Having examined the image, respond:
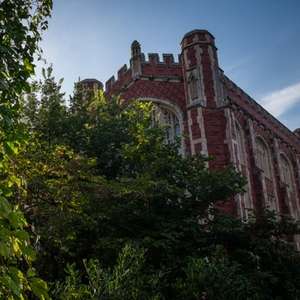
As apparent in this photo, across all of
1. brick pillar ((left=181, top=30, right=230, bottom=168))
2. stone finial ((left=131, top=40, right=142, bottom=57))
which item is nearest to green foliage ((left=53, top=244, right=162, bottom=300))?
brick pillar ((left=181, top=30, right=230, bottom=168))

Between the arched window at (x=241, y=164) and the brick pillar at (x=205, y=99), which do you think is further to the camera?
the brick pillar at (x=205, y=99)

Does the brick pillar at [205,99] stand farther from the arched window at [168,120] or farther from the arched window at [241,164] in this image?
the arched window at [168,120]

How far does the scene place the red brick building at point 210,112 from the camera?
20.3 m

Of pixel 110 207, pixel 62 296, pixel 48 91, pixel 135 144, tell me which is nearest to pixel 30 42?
pixel 62 296

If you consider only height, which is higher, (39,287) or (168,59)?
(168,59)

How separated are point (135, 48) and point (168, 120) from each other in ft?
15.9

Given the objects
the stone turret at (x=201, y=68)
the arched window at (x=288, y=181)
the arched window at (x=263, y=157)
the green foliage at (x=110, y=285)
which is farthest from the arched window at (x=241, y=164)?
the green foliage at (x=110, y=285)

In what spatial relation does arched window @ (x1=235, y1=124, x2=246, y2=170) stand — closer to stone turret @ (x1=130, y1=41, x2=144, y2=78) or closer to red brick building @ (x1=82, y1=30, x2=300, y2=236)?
red brick building @ (x1=82, y1=30, x2=300, y2=236)

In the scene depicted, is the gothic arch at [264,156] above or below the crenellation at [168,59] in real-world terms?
below

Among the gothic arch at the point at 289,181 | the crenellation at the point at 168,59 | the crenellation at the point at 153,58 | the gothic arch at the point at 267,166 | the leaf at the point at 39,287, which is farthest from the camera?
the gothic arch at the point at 289,181

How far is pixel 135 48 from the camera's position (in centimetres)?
2467

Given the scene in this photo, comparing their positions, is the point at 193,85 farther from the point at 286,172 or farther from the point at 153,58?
the point at 286,172

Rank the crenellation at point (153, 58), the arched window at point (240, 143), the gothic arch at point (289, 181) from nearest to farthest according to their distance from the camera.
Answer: the arched window at point (240, 143) → the crenellation at point (153, 58) → the gothic arch at point (289, 181)

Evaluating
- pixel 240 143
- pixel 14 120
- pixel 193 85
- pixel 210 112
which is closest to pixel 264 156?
pixel 240 143
